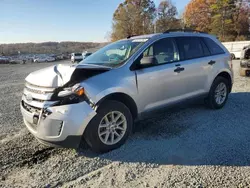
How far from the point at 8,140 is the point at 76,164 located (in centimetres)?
168

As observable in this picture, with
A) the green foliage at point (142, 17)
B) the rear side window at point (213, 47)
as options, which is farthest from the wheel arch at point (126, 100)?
the green foliage at point (142, 17)

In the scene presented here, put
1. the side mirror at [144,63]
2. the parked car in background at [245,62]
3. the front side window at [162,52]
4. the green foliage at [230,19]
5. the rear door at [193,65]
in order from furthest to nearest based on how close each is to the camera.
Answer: the green foliage at [230,19], the parked car in background at [245,62], the rear door at [193,65], the front side window at [162,52], the side mirror at [144,63]

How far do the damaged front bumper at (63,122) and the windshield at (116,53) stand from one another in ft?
3.42

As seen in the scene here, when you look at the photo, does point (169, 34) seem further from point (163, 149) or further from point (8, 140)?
point (8, 140)

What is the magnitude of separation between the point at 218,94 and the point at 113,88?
10.3ft

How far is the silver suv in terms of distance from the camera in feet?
10.7

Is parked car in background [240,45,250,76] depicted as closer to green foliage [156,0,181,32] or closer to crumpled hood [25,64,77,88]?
crumpled hood [25,64,77,88]

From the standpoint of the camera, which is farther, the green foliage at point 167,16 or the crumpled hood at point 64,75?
the green foliage at point 167,16


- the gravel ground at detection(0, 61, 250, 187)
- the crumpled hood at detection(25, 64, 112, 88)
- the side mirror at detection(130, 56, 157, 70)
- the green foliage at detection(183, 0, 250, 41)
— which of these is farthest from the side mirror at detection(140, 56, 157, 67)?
the green foliage at detection(183, 0, 250, 41)

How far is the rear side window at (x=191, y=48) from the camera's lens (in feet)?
15.5

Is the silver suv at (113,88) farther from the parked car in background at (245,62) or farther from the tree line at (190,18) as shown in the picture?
the tree line at (190,18)

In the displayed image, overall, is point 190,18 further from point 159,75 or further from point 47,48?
point 47,48

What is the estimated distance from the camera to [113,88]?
3539mm

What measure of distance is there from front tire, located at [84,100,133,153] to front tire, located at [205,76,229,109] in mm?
2434
